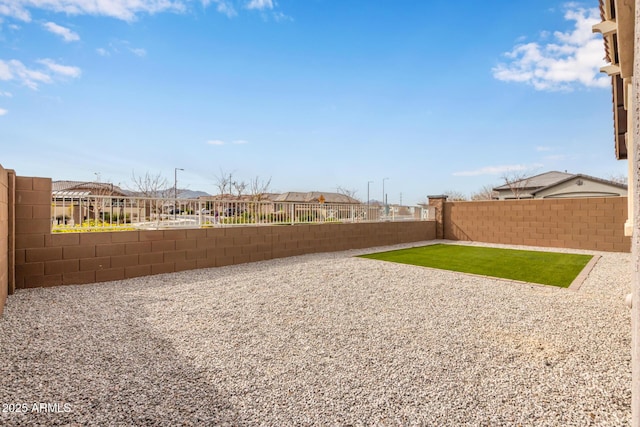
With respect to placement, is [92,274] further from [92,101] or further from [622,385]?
[622,385]

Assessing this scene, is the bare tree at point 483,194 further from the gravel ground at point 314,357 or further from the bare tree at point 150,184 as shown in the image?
the gravel ground at point 314,357

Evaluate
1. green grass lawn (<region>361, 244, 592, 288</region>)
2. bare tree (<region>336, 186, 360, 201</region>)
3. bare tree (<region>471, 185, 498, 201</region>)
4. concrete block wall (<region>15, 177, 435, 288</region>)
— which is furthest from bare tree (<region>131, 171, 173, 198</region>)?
bare tree (<region>471, 185, 498, 201</region>)

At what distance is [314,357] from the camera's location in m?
2.68

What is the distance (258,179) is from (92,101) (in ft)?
42.8

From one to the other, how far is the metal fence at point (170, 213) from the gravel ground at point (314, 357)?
1256 millimetres

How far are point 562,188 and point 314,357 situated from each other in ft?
89.0

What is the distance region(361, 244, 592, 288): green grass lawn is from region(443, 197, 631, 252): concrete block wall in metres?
1.95

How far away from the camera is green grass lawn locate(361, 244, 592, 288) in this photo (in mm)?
6246

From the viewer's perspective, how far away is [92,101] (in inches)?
340

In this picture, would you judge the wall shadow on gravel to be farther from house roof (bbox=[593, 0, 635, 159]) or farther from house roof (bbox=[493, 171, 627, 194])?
house roof (bbox=[493, 171, 627, 194])

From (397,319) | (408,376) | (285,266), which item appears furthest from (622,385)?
(285,266)

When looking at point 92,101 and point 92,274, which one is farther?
point 92,101

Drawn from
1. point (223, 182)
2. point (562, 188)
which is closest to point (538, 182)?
point (562, 188)

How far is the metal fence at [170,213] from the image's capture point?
209 inches
